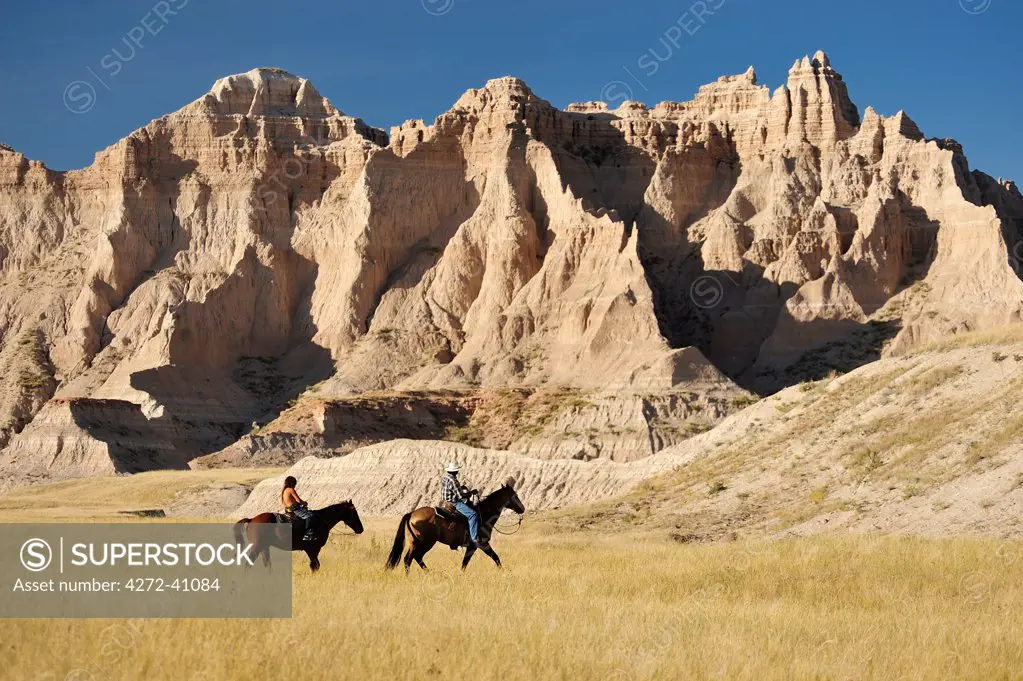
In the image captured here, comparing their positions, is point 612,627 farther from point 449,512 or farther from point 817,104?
point 817,104

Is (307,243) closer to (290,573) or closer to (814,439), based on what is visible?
(814,439)

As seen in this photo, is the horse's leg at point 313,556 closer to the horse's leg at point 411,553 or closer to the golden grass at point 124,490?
the horse's leg at point 411,553

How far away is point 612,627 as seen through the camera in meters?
17.0

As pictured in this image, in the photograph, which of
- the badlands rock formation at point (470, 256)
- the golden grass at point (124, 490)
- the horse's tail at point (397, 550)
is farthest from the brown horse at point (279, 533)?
the badlands rock formation at point (470, 256)

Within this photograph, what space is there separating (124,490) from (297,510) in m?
51.7

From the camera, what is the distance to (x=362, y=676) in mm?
13633

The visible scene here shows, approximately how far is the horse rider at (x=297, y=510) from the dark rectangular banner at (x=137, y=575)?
293 millimetres

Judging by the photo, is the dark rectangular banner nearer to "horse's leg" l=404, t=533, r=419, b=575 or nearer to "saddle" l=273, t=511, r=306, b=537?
"saddle" l=273, t=511, r=306, b=537

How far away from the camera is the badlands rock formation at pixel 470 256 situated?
89.8 meters

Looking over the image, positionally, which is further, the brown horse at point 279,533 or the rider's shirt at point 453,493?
the rider's shirt at point 453,493

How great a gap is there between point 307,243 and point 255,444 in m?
31.4

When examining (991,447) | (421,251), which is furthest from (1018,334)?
(421,251)

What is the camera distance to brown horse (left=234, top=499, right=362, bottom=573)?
21359 mm

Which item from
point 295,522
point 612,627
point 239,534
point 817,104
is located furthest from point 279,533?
point 817,104
